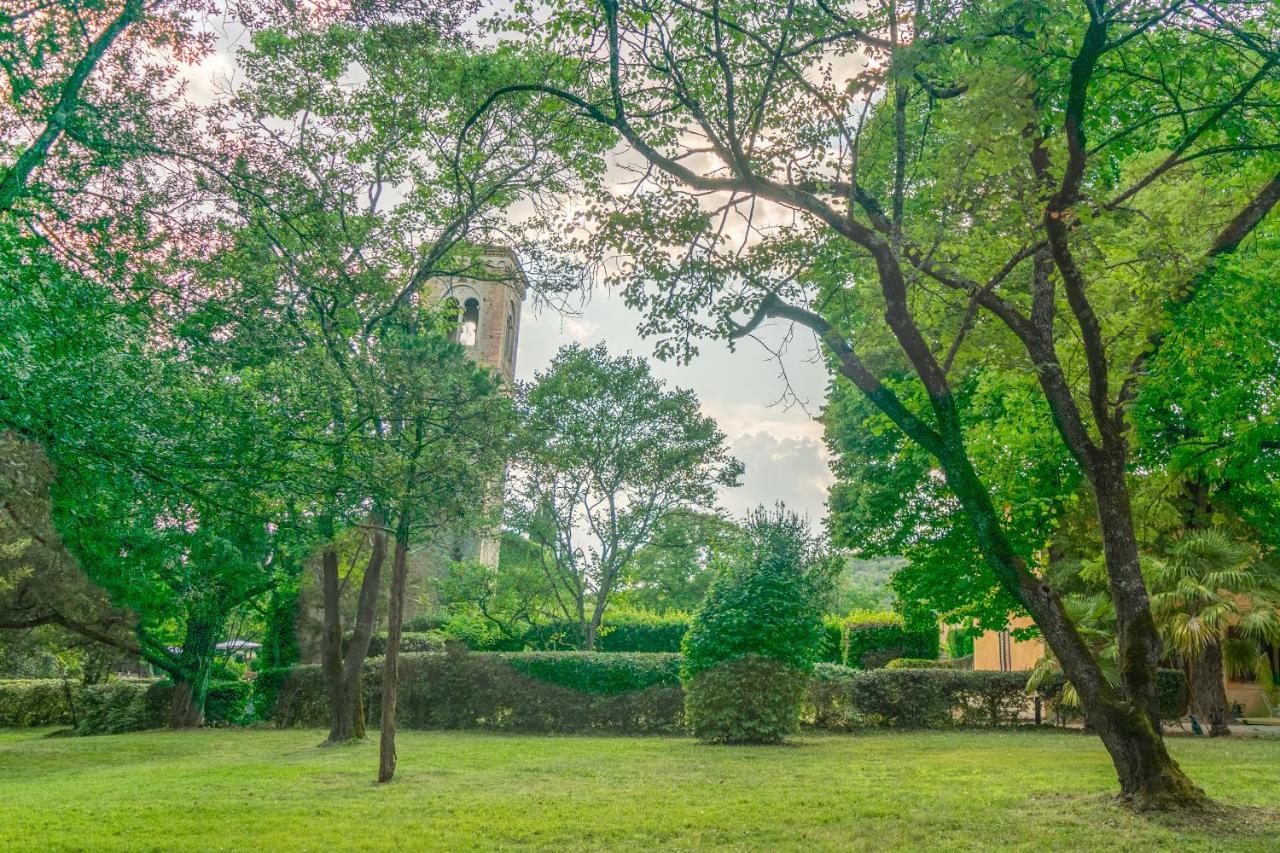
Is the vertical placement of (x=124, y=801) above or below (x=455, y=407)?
below

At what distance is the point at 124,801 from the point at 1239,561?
16.7 metres

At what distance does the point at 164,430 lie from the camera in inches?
243

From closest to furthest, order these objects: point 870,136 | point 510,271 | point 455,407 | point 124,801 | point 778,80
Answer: point 778,80 → point 124,801 → point 870,136 → point 455,407 → point 510,271

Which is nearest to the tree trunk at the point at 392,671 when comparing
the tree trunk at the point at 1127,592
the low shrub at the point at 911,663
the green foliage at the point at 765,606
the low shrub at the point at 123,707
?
the green foliage at the point at 765,606

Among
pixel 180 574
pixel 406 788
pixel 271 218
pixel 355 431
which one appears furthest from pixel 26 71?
pixel 180 574

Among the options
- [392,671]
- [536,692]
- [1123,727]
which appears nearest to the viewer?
[1123,727]

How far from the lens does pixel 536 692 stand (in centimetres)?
1881

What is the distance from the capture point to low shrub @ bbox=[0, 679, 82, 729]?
23.5 m

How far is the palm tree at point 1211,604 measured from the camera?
14.0 m

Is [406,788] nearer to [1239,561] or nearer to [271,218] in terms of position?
[271,218]

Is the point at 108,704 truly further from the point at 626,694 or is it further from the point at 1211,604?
the point at 1211,604

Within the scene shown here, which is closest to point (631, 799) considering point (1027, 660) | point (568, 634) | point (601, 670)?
point (601, 670)

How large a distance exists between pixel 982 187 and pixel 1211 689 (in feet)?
38.8

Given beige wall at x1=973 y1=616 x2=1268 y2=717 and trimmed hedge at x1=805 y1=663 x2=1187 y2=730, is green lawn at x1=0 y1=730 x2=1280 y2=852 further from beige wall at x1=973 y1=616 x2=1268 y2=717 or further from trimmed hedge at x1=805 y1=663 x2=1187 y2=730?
beige wall at x1=973 y1=616 x2=1268 y2=717
